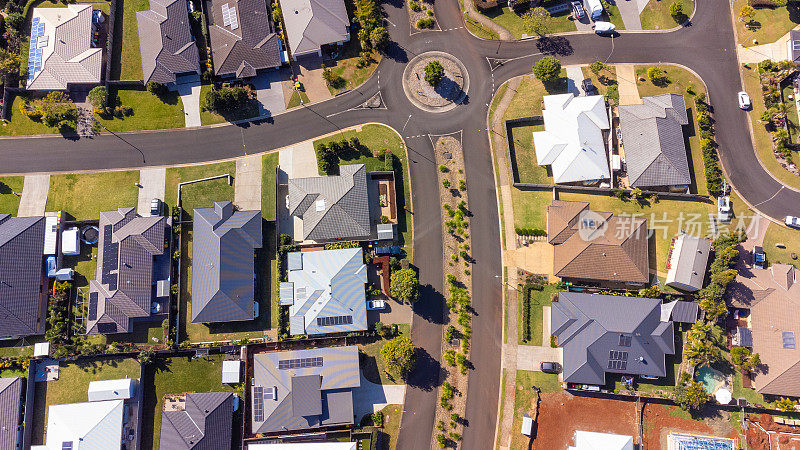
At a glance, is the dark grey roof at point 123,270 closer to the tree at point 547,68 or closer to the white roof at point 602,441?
the tree at point 547,68

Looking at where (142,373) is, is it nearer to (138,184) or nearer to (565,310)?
(138,184)

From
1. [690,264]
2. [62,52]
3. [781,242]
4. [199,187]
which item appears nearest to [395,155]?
[199,187]

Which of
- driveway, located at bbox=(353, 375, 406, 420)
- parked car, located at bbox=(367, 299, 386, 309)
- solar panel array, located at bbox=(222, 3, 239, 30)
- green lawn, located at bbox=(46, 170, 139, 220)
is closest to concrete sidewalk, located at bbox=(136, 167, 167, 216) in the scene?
green lawn, located at bbox=(46, 170, 139, 220)

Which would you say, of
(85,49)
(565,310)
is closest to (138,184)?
(85,49)

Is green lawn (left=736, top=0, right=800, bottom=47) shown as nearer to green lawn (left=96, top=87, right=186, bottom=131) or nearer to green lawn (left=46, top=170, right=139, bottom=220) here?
green lawn (left=96, top=87, right=186, bottom=131)

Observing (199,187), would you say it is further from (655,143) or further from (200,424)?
(655,143)

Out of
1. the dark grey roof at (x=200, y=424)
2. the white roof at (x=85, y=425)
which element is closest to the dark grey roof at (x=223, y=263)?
the dark grey roof at (x=200, y=424)
